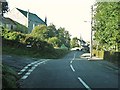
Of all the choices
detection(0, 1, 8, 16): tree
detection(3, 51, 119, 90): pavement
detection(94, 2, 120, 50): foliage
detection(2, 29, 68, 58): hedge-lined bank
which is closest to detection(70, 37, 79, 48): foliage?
detection(2, 29, 68, 58): hedge-lined bank

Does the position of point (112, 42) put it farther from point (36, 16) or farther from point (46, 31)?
point (36, 16)

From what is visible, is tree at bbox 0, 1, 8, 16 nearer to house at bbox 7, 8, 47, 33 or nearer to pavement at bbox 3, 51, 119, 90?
pavement at bbox 3, 51, 119, 90

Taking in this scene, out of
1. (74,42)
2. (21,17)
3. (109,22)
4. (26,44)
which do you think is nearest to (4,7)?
(109,22)

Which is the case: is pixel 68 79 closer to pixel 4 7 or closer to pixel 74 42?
pixel 4 7

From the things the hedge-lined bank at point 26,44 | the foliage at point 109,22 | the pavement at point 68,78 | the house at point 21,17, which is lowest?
the pavement at point 68,78

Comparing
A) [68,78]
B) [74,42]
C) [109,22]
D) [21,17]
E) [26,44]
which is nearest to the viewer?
[68,78]

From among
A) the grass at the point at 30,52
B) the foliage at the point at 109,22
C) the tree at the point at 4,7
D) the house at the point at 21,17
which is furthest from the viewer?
the house at the point at 21,17

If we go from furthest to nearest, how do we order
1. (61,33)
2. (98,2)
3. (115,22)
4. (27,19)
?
(61,33), (27,19), (98,2), (115,22)

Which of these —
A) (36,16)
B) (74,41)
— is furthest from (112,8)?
(74,41)

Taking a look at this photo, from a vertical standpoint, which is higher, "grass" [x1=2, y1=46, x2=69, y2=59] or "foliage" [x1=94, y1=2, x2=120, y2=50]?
"foliage" [x1=94, y1=2, x2=120, y2=50]

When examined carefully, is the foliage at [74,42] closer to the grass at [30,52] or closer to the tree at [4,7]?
the grass at [30,52]

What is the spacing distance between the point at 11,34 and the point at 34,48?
472 centimetres

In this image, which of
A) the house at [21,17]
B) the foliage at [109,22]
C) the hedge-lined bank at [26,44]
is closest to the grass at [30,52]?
the hedge-lined bank at [26,44]

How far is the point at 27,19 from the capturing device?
11112 centimetres
